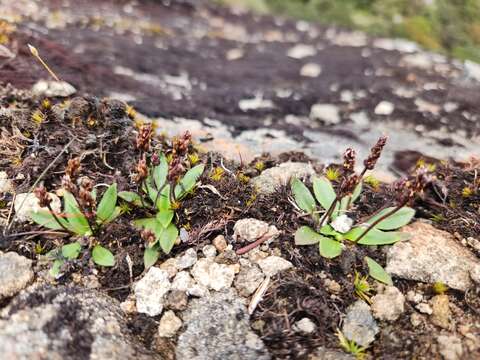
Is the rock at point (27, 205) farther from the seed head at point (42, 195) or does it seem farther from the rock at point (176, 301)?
the rock at point (176, 301)

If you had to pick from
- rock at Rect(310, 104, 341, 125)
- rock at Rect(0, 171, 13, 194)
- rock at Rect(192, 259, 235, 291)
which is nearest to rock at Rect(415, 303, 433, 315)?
rock at Rect(192, 259, 235, 291)

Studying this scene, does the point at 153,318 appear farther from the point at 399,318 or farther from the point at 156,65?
the point at 156,65

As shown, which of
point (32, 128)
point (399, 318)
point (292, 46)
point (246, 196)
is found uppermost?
point (32, 128)

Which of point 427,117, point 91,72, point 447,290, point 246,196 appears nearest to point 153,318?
point 246,196

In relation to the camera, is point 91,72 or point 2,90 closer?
point 2,90

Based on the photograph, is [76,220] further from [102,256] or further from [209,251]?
[209,251]

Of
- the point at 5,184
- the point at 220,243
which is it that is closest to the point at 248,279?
the point at 220,243
